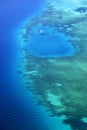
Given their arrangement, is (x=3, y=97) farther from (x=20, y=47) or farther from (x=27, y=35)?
(x=27, y=35)

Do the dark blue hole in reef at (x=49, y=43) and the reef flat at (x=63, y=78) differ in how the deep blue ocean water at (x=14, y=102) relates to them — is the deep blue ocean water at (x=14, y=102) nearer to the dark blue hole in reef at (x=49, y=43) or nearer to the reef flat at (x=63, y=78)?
the reef flat at (x=63, y=78)

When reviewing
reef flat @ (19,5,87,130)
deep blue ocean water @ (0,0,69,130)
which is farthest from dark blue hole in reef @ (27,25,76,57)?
deep blue ocean water @ (0,0,69,130)

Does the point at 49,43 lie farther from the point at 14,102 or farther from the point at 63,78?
the point at 14,102

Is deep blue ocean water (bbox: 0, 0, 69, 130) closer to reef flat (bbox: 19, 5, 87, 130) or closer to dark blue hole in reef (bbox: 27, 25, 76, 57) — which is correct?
reef flat (bbox: 19, 5, 87, 130)

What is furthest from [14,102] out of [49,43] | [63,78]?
[49,43]

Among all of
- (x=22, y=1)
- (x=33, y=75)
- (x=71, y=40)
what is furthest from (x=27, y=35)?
(x=22, y=1)

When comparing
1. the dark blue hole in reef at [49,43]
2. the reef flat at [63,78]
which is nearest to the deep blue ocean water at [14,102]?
the reef flat at [63,78]

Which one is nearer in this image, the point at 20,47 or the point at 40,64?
the point at 40,64
